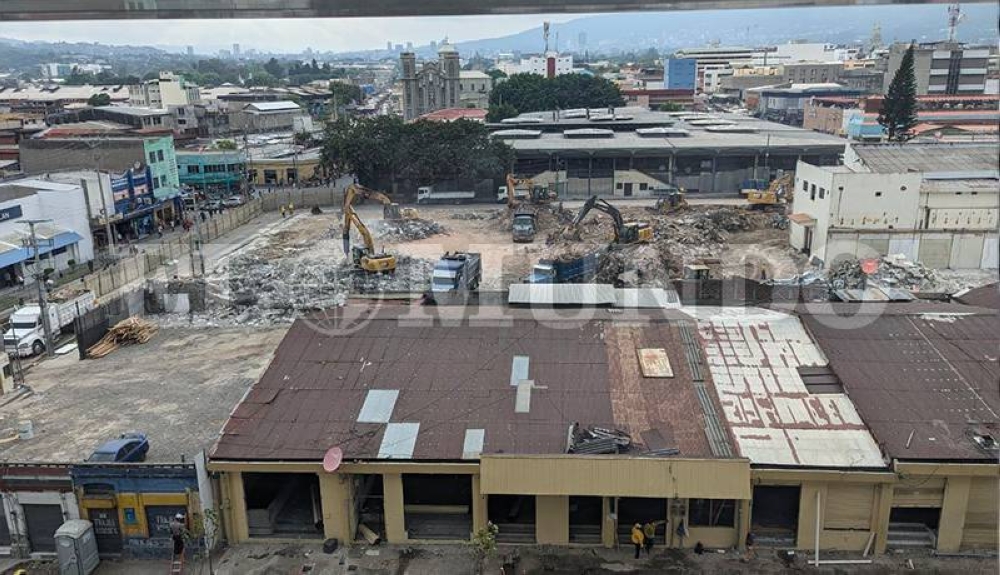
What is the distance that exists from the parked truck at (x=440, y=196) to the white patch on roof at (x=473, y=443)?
30310 mm

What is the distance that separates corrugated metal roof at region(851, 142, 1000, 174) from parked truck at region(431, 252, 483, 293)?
15.2m

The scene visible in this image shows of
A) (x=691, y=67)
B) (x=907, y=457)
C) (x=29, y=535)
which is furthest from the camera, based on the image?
(x=691, y=67)

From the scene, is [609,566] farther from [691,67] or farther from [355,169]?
[691,67]

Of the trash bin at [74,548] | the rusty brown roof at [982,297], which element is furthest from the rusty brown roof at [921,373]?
the trash bin at [74,548]

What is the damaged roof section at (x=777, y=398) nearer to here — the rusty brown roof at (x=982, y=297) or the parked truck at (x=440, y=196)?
the rusty brown roof at (x=982, y=297)

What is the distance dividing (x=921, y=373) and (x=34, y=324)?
21491 mm

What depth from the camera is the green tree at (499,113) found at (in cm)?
6208

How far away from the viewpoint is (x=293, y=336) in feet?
46.4

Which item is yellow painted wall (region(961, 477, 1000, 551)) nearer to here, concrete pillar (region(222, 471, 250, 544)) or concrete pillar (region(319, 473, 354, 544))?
concrete pillar (region(319, 473, 354, 544))

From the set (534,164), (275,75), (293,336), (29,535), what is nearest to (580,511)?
(293,336)

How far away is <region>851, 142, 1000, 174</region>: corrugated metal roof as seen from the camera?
87.4 ft

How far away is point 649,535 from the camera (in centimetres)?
1101

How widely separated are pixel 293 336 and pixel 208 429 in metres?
2.40

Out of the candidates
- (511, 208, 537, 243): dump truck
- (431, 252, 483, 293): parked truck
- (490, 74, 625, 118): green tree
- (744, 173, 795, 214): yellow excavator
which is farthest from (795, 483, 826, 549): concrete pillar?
(490, 74, 625, 118): green tree
